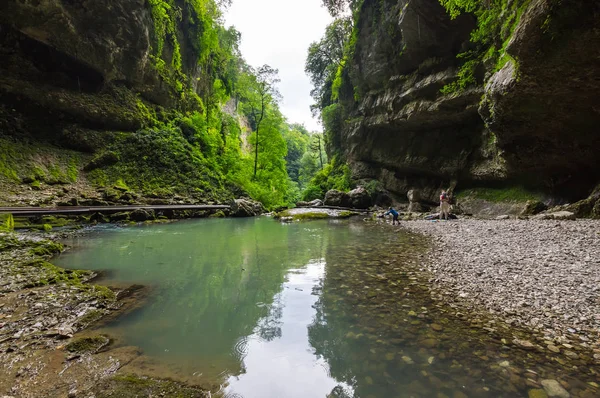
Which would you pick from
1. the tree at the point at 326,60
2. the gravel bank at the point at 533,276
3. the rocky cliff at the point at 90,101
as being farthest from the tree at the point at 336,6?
the gravel bank at the point at 533,276

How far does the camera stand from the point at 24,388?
6.99 feet

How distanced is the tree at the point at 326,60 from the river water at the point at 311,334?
103 ft

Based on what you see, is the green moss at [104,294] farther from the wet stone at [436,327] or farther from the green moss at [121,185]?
the green moss at [121,185]

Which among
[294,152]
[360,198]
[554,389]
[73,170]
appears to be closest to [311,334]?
[554,389]

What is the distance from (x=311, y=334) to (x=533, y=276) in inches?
146

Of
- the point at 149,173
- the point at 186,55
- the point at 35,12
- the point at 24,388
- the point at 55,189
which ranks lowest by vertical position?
the point at 24,388

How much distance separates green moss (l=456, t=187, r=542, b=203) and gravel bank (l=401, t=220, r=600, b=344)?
7.08 m

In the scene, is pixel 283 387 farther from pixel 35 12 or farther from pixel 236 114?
pixel 236 114

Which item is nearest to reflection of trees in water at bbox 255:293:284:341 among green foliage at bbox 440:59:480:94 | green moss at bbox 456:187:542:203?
green moss at bbox 456:187:542:203

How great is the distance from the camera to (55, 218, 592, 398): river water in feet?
7.75

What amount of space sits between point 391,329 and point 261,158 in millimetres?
27224

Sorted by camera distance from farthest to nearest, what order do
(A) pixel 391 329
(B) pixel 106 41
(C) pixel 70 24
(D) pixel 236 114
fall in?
(D) pixel 236 114 → (B) pixel 106 41 → (C) pixel 70 24 → (A) pixel 391 329

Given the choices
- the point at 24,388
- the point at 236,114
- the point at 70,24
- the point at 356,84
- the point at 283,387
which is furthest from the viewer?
the point at 236,114

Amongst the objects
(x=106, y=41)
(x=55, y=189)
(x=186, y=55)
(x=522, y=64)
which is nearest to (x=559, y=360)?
(x=522, y=64)
